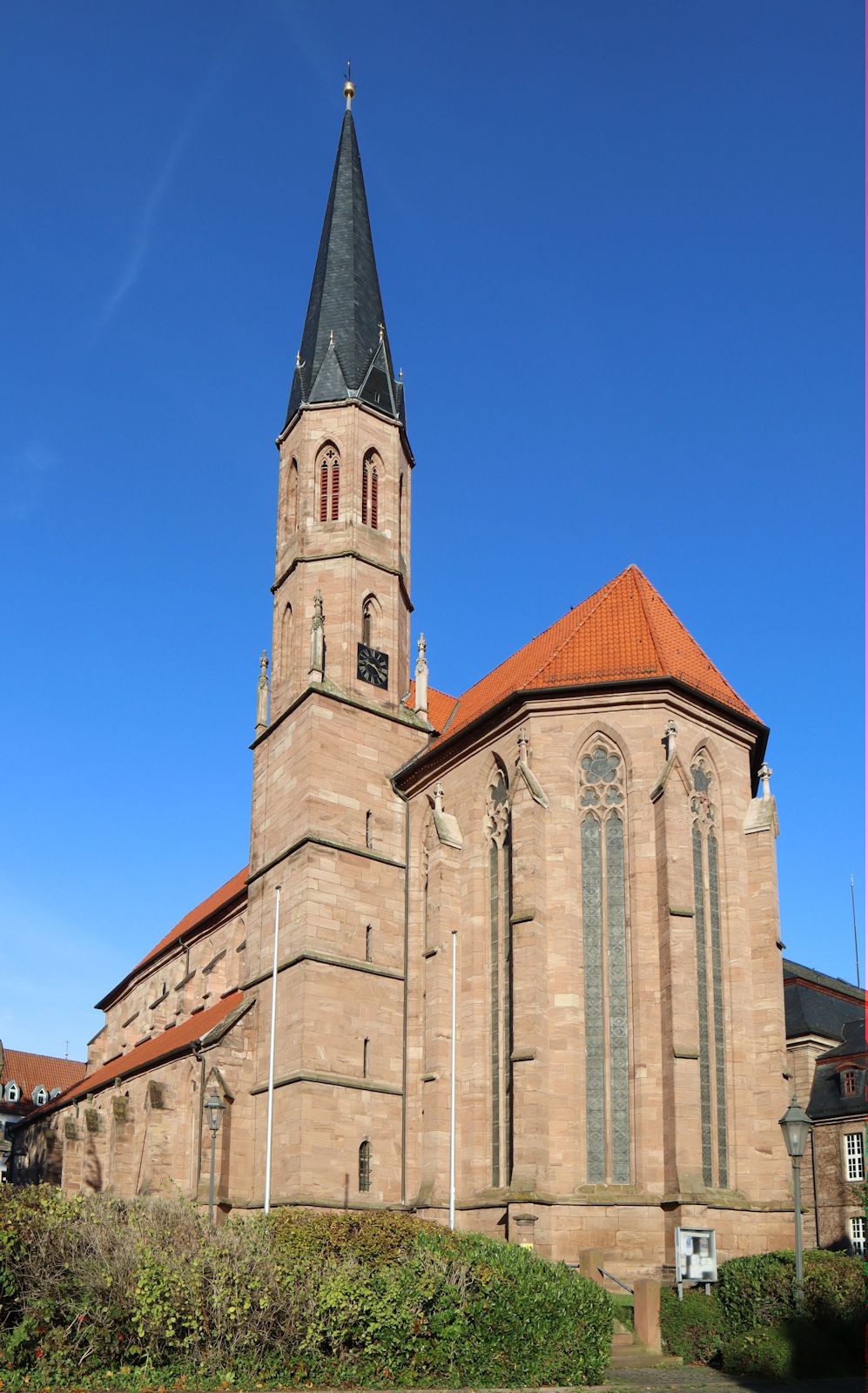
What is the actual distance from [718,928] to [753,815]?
9.14 ft

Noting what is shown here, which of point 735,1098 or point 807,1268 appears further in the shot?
point 735,1098

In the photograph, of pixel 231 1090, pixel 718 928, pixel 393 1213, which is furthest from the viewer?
pixel 231 1090

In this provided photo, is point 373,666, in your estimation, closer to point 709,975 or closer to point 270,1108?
point 270,1108

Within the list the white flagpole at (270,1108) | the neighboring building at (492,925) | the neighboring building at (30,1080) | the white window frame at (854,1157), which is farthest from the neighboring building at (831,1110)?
the neighboring building at (30,1080)

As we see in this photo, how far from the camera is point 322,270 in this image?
133 feet

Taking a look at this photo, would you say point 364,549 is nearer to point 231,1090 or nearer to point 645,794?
point 645,794

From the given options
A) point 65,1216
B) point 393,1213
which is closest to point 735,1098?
point 393,1213

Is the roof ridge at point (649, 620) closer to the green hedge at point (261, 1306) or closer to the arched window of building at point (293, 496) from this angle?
the arched window of building at point (293, 496)

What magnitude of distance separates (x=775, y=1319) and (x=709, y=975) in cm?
866

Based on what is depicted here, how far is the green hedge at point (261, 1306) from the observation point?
14.2 m

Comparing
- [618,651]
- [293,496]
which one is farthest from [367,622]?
[618,651]

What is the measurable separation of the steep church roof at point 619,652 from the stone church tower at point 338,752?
119 inches

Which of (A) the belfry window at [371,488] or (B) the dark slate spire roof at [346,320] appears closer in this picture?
(A) the belfry window at [371,488]

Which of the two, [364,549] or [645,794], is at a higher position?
[364,549]
